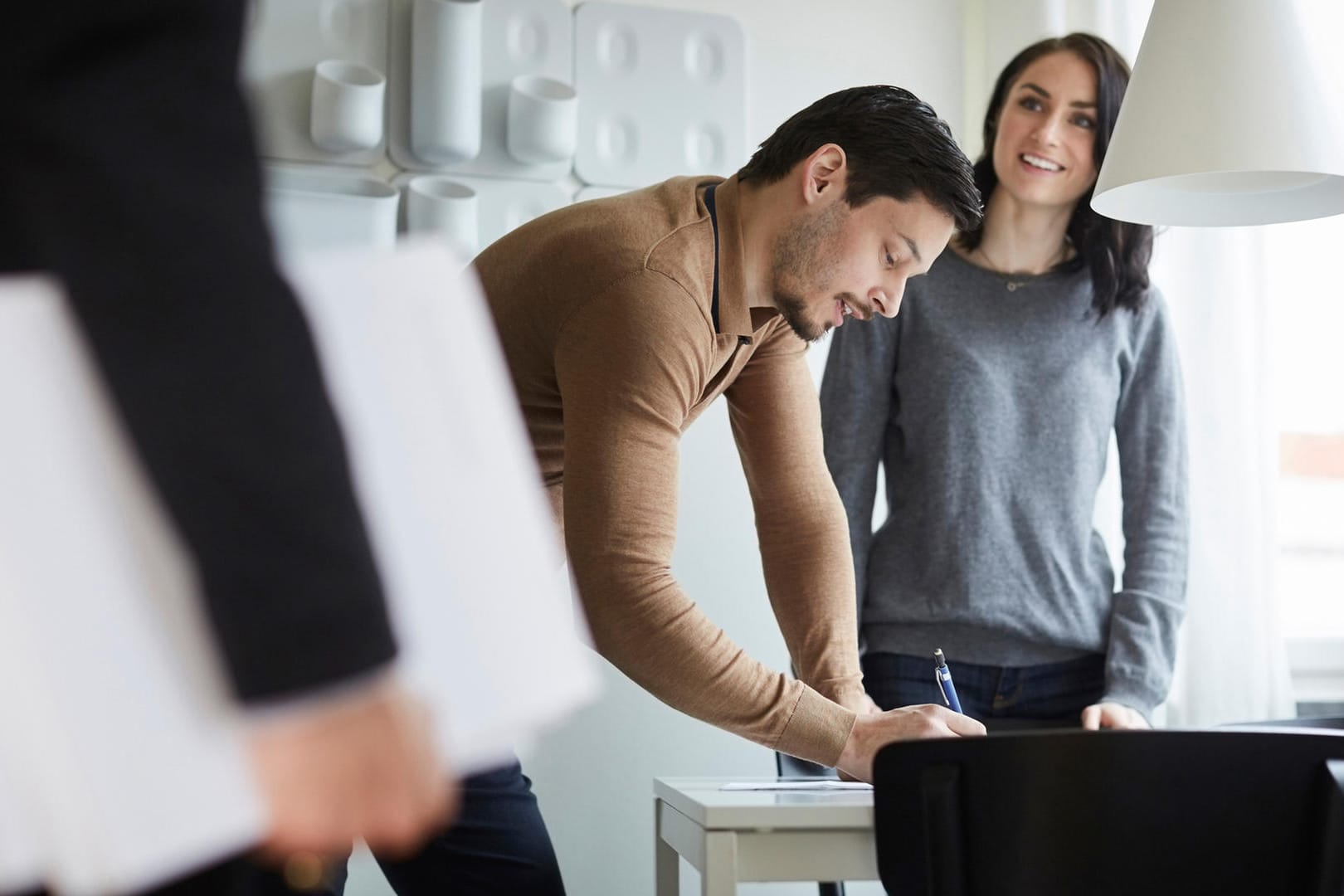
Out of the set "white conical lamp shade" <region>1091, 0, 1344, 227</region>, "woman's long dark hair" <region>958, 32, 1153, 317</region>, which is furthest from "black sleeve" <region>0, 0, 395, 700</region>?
"woman's long dark hair" <region>958, 32, 1153, 317</region>

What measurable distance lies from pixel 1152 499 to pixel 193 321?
193cm

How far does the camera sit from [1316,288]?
2.60m

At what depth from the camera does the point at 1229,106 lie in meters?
1.69

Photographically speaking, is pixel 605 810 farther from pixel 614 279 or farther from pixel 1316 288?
pixel 1316 288

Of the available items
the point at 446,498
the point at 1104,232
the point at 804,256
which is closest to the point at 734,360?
the point at 804,256

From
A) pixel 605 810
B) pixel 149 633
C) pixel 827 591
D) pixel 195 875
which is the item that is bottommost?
pixel 605 810

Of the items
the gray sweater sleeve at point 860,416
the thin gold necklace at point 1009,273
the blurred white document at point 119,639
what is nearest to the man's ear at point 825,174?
the gray sweater sleeve at point 860,416

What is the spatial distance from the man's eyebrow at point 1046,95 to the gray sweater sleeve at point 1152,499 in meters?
0.33

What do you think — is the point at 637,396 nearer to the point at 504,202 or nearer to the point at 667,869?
the point at 667,869

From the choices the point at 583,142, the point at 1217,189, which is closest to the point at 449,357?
the point at 1217,189

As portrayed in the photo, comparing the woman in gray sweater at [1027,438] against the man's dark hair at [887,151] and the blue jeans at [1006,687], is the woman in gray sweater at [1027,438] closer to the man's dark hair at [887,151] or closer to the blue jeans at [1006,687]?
the blue jeans at [1006,687]

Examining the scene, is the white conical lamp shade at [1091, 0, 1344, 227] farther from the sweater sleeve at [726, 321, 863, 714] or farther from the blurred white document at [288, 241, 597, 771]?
the blurred white document at [288, 241, 597, 771]

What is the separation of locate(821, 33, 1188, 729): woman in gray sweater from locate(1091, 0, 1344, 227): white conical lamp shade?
0.98 feet

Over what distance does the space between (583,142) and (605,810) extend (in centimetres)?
→ 140
